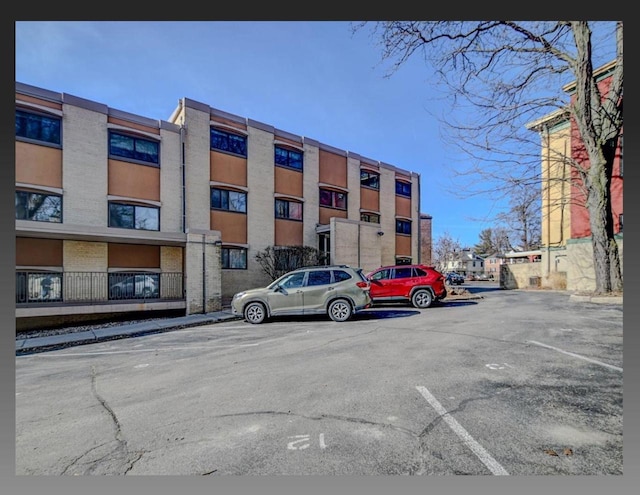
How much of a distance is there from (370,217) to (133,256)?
16085 millimetres

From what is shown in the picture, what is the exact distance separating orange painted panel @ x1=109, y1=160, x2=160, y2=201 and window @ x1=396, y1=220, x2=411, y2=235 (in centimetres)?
1808

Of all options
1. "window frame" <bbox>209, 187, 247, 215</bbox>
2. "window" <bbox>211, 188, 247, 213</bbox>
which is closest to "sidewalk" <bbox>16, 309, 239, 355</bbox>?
"window frame" <bbox>209, 187, 247, 215</bbox>

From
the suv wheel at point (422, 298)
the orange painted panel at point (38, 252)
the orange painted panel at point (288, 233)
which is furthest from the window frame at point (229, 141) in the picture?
the suv wheel at point (422, 298)

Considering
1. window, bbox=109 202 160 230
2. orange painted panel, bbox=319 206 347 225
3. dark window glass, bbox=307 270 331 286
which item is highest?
orange painted panel, bbox=319 206 347 225

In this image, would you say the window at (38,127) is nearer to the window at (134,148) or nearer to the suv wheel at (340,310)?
the window at (134,148)

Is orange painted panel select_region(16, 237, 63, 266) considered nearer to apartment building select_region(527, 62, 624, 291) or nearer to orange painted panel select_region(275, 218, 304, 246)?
orange painted panel select_region(275, 218, 304, 246)

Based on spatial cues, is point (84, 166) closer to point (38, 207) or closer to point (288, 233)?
point (38, 207)

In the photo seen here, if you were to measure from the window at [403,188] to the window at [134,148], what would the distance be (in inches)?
720

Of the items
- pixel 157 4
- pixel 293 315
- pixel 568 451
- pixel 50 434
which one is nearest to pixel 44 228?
pixel 293 315

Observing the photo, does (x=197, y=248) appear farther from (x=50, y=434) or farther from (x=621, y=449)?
(x=621, y=449)

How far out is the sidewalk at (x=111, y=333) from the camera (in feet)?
27.3

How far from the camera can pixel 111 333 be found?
9453 mm

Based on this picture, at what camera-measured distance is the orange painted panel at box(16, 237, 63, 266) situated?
1147 cm

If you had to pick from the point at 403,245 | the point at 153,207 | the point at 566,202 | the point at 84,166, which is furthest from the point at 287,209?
the point at 566,202
